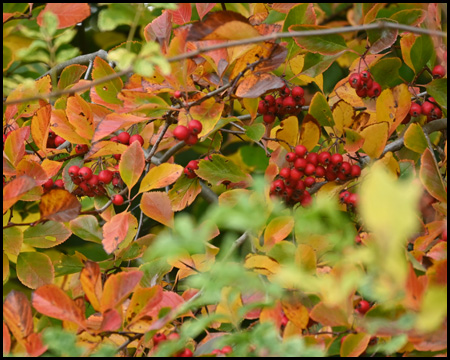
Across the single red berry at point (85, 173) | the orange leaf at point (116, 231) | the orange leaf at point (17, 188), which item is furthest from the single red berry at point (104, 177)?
the orange leaf at point (17, 188)

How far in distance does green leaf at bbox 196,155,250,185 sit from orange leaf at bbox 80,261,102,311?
29cm

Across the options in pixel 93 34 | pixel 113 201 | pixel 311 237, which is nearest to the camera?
pixel 311 237

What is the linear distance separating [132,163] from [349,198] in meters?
0.35

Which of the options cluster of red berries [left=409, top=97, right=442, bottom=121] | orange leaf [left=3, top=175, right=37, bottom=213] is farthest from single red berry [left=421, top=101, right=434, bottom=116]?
orange leaf [left=3, top=175, right=37, bottom=213]

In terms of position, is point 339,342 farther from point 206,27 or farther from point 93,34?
point 93,34

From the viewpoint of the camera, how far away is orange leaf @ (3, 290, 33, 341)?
65cm

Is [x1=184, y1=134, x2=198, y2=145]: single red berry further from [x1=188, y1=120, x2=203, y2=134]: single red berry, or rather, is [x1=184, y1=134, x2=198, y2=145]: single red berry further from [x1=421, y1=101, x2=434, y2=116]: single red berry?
[x1=421, y1=101, x2=434, y2=116]: single red berry

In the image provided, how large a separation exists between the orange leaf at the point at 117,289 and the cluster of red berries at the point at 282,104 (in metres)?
0.45

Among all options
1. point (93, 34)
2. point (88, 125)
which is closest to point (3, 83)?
point (88, 125)

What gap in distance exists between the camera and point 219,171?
3.07 ft

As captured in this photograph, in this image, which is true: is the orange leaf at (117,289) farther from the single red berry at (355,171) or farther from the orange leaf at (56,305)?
the single red berry at (355,171)

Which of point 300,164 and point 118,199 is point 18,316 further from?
point 300,164

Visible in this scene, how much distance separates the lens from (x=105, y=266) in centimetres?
92

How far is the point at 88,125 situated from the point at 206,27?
0.35 metres
